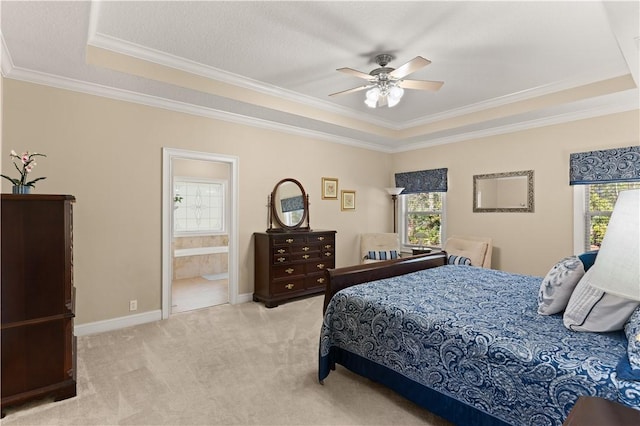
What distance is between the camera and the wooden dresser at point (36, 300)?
6.99 feet

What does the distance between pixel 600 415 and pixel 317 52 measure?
319 centimetres

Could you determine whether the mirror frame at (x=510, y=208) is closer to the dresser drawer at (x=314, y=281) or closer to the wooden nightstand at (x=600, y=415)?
the dresser drawer at (x=314, y=281)

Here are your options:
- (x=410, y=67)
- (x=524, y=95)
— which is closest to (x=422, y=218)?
(x=524, y=95)

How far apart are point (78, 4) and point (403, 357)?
3.07 m

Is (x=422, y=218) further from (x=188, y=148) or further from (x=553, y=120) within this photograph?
(x=188, y=148)

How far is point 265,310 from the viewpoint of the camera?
420 cm

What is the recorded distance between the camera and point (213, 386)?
7.93ft

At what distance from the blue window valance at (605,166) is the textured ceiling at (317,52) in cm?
52

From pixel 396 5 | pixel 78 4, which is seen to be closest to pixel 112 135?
pixel 78 4

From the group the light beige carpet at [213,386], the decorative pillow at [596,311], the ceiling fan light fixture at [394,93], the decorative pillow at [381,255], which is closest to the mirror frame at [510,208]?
the decorative pillow at [381,255]

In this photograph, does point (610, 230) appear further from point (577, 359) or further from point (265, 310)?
point (265, 310)

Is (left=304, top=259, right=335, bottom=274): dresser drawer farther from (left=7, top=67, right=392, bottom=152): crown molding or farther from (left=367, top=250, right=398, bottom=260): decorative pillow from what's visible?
(left=7, top=67, right=392, bottom=152): crown molding

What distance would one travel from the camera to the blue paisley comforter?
1438 mm

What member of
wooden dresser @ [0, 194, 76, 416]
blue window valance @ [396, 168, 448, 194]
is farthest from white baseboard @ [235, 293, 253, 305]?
blue window valance @ [396, 168, 448, 194]
